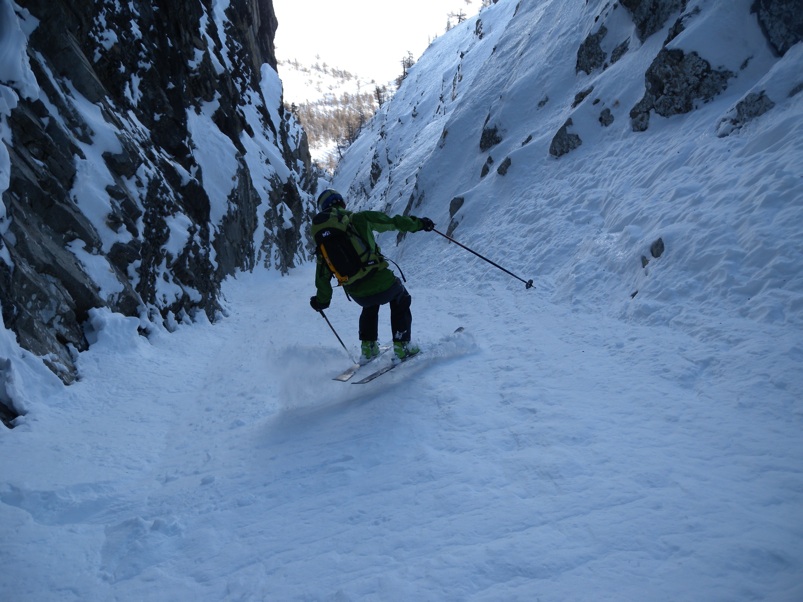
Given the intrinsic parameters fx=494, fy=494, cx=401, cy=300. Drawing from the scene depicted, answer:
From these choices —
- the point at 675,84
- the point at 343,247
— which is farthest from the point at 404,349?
the point at 675,84

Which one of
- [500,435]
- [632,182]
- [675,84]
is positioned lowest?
[500,435]

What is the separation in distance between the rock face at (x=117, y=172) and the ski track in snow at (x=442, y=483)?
1.76 m

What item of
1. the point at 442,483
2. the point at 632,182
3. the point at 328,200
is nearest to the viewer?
the point at 442,483

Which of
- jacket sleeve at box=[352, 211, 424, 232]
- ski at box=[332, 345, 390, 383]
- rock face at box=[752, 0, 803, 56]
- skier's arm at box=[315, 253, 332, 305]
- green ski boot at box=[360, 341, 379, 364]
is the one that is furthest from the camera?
rock face at box=[752, 0, 803, 56]

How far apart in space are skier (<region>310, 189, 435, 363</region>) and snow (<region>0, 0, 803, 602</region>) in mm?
607

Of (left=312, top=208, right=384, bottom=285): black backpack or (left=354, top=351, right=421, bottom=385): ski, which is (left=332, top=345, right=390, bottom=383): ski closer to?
(left=354, top=351, right=421, bottom=385): ski

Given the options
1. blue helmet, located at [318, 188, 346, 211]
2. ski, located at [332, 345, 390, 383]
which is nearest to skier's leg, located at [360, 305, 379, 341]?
ski, located at [332, 345, 390, 383]

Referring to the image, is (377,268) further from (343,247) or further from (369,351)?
(369,351)

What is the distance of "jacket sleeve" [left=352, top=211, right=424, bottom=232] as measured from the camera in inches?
247

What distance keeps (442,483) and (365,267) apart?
3.32 meters

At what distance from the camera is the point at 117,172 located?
429 inches

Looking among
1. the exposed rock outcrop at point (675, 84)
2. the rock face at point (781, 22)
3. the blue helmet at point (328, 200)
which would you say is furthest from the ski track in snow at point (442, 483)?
A: the rock face at point (781, 22)

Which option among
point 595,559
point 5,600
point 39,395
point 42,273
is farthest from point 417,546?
point 42,273

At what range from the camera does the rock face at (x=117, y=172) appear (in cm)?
734
